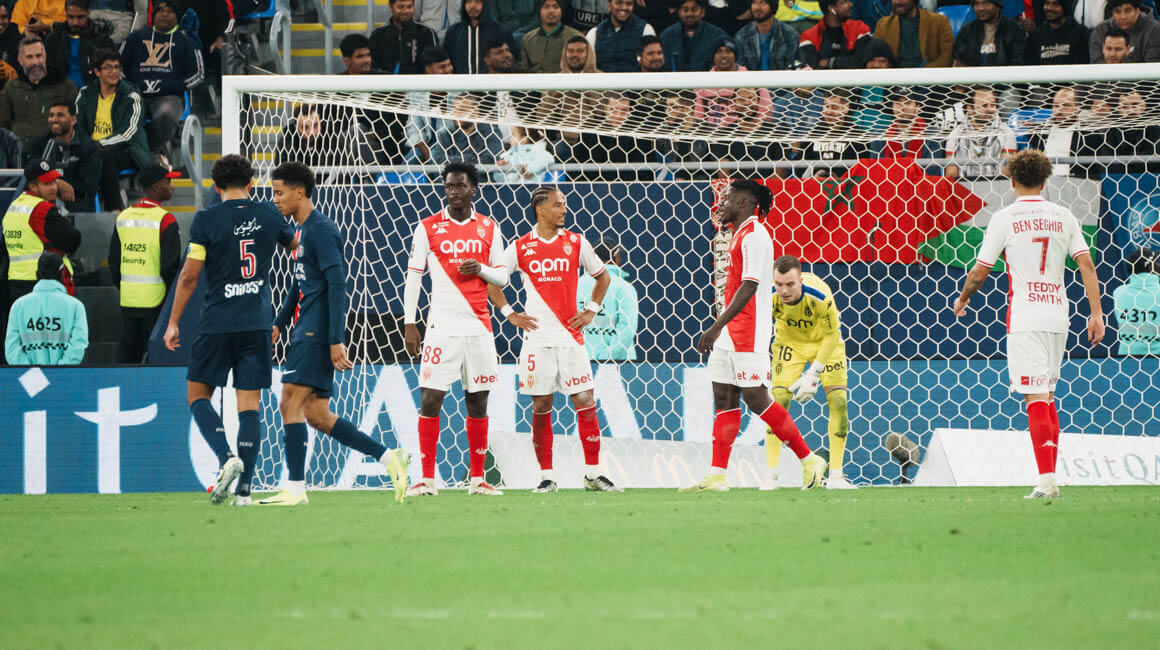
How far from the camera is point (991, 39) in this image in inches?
530

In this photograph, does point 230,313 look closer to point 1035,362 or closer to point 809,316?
point 809,316

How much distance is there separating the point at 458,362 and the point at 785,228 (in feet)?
12.3

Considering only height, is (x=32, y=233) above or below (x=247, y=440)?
above

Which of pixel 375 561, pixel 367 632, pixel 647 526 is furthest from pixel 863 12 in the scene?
pixel 367 632

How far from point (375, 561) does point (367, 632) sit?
1.38 m

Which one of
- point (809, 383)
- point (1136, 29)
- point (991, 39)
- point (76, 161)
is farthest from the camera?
point (76, 161)

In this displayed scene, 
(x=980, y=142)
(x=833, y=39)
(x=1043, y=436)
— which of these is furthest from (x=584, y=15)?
(x=1043, y=436)

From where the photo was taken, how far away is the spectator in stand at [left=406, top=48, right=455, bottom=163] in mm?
10992

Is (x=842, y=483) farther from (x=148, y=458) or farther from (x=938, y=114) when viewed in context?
(x=148, y=458)

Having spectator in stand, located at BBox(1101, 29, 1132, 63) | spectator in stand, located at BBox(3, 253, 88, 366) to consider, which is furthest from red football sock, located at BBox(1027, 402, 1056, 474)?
spectator in stand, located at BBox(3, 253, 88, 366)

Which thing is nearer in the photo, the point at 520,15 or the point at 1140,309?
the point at 1140,309

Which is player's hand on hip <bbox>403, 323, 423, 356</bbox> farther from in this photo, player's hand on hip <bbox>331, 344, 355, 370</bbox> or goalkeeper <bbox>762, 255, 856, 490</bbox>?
goalkeeper <bbox>762, 255, 856, 490</bbox>

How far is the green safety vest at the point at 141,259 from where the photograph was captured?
467 inches

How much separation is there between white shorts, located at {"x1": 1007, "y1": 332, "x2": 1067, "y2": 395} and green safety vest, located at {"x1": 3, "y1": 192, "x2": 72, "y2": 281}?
811cm
